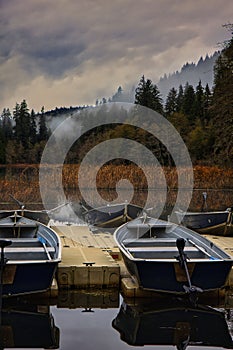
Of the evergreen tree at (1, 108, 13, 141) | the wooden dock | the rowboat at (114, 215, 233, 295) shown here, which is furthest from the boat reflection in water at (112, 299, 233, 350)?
the evergreen tree at (1, 108, 13, 141)

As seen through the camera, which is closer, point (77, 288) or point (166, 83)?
point (77, 288)

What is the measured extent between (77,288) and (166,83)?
121092 millimetres

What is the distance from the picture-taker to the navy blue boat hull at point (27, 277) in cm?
545

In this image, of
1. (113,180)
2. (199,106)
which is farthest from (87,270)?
(199,106)

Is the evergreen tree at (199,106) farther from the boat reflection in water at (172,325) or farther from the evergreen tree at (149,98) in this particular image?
the boat reflection in water at (172,325)

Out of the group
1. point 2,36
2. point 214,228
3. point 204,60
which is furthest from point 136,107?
point 204,60

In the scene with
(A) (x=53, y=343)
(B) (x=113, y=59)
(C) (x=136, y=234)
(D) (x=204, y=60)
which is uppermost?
(D) (x=204, y=60)

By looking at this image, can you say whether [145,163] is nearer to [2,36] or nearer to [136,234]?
[2,36]

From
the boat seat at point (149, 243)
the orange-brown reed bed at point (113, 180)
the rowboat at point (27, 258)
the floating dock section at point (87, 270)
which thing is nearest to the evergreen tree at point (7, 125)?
the orange-brown reed bed at point (113, 180)

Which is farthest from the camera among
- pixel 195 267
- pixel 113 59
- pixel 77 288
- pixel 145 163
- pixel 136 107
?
pixel 136 107

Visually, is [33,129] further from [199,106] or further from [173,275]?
[173,275]

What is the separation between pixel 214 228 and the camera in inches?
392

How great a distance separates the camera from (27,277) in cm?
Answer: 551

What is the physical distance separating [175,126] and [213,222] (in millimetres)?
30551
